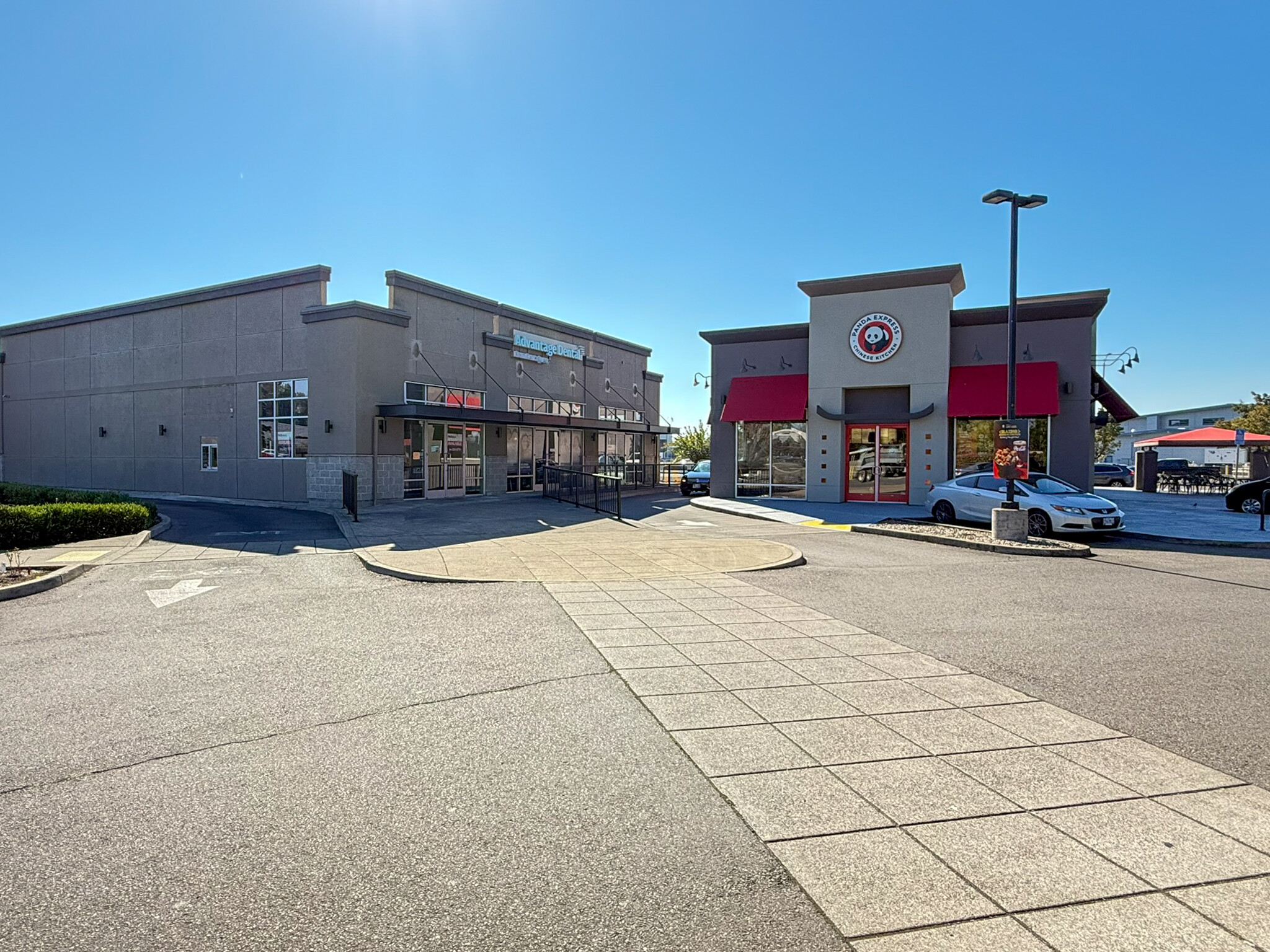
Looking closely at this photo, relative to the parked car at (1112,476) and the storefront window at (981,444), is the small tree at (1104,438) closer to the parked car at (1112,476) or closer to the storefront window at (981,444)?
the parked car at (1112,476)

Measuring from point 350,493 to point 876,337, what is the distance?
16103mm

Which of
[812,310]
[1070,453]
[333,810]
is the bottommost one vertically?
[333,810]

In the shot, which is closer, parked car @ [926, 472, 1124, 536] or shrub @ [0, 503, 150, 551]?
shrub @ [0, 503, 150, 551]

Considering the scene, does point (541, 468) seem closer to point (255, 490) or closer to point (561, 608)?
point (255, 490)

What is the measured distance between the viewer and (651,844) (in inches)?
127

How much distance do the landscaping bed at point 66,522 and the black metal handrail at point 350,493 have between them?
4.12 meters

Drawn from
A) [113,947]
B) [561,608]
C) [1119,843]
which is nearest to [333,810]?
[113,947]

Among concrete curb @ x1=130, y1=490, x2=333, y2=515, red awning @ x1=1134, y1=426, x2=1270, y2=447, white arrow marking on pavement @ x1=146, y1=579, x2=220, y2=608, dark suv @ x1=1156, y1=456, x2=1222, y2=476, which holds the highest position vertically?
red awning @ x1=1134, y1=426, x2=1270, y2=447

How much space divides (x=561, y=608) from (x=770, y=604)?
7.71 ft

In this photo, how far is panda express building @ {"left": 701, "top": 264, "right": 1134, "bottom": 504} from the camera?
21719mm

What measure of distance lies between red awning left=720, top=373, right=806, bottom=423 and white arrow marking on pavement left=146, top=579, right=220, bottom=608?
17.9 meters

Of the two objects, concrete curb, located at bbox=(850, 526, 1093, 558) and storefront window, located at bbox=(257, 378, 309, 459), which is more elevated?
storefront window, located at bbox=(257, 378, 309, 459)

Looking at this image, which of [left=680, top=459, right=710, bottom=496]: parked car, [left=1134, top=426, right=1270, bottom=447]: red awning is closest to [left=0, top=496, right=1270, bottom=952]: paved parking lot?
[left=680, top=459, right=710, bottom=496]: parked car

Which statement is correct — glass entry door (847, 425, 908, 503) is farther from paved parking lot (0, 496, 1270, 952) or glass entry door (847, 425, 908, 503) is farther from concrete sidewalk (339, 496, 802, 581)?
paved parking lot (0, 496, 1270, 952)
